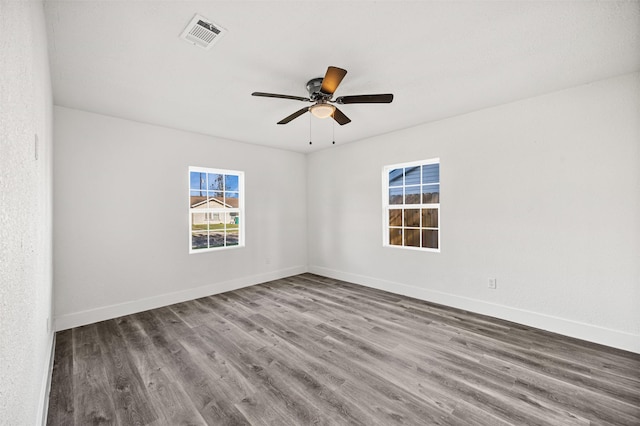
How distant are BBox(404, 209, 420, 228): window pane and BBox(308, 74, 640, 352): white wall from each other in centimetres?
46

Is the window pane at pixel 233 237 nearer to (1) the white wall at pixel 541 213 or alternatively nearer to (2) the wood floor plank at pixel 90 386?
(2) the wood floor plank at pixel 90 386

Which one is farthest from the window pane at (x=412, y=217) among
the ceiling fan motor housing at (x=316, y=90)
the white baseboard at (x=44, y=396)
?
the white baseboard at (x=44, y=396)

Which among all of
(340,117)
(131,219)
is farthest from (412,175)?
(131,219)

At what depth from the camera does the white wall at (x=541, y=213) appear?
2.61 meters

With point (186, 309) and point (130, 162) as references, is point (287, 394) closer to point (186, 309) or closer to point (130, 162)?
point (186, 309)

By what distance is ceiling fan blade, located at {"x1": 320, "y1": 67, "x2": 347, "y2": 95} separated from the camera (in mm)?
2017

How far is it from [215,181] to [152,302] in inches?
81.0

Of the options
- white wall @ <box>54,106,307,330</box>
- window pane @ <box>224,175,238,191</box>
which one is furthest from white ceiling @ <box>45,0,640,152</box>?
window pane @ <box>224,175,238,191</box>

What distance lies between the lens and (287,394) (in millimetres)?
2012

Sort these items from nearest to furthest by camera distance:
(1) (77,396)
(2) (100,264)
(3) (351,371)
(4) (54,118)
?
1. (1) (77,396)
2. (3) (351,371)
3. (4) (54,118)
4. (2) (100,264)

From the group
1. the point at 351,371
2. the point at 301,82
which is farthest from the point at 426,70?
the point at 351,371

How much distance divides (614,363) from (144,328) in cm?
465

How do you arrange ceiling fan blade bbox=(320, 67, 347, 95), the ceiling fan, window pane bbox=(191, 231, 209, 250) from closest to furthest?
ceiling fan blade bbox=(320, 67, 347, 95) → the ceiling fan → window pane bbox=(191, 231, 209, 250)

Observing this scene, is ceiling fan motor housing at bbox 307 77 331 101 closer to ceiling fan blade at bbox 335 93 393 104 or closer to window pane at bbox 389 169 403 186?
ceiling fan blade at bbox 335 93 393 104
